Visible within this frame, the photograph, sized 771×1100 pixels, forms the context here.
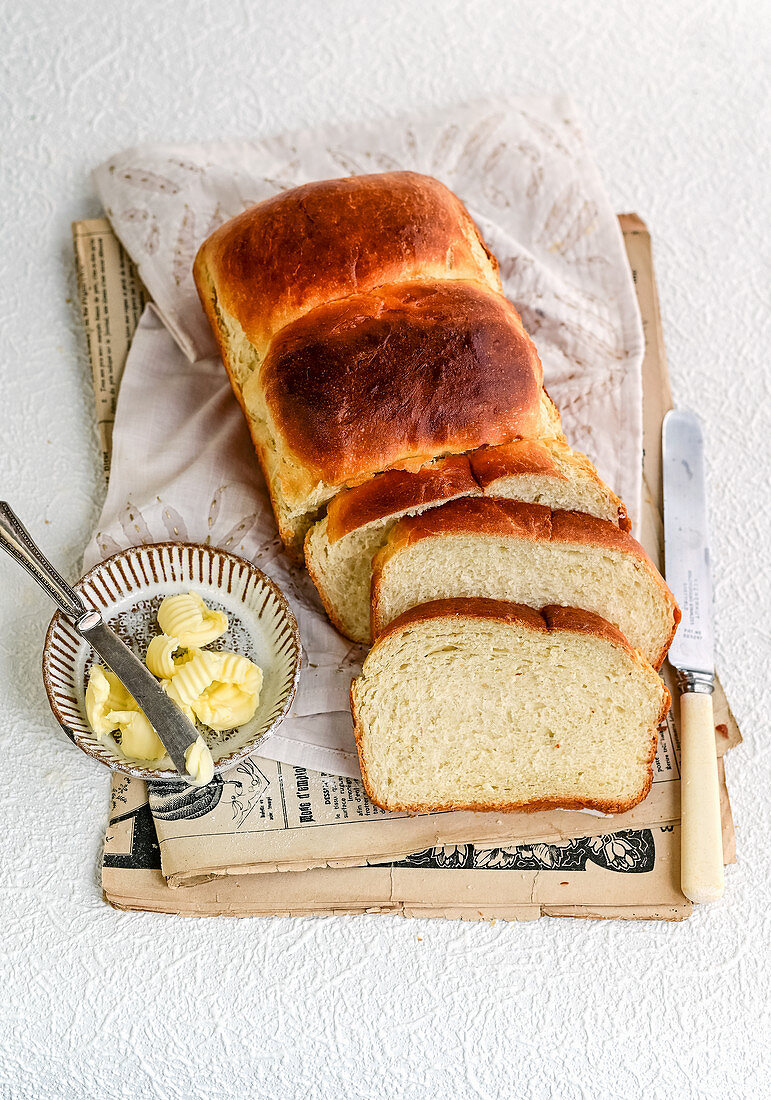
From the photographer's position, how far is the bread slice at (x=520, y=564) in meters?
1.80

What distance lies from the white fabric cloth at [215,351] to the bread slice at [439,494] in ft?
0.59

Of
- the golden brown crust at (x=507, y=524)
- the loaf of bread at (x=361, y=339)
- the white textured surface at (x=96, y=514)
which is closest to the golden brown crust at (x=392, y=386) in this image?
the loaf of bread at (x=361, y=339)

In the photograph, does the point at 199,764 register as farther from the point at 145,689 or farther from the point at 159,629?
the point at 159,629

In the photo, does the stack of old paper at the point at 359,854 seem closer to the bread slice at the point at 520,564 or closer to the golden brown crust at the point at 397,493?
the bread slice at the point at 520,564

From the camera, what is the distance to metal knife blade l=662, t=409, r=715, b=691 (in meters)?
2.00

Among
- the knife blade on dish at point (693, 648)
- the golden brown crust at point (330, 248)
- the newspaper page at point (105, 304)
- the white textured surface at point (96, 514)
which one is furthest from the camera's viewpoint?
the newspaper page at point (105, 304)

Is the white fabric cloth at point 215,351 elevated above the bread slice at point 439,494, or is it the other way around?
the white fabric cloth at point 215,351

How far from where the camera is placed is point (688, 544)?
2152 millimetres

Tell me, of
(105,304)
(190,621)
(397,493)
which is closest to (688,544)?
(397,493)

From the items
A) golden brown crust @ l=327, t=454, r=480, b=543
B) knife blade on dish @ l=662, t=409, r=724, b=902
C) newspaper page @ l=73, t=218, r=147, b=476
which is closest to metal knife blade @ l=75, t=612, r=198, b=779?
golden brown crust @ l=327, t=454, r=480, b=543

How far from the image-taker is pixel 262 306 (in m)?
1.95

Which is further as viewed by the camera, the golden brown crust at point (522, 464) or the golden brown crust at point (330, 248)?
the golden brown crust at point (330, 248)

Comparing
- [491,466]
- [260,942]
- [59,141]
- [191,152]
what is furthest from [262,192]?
[260,942]

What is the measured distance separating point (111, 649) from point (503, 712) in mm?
745
